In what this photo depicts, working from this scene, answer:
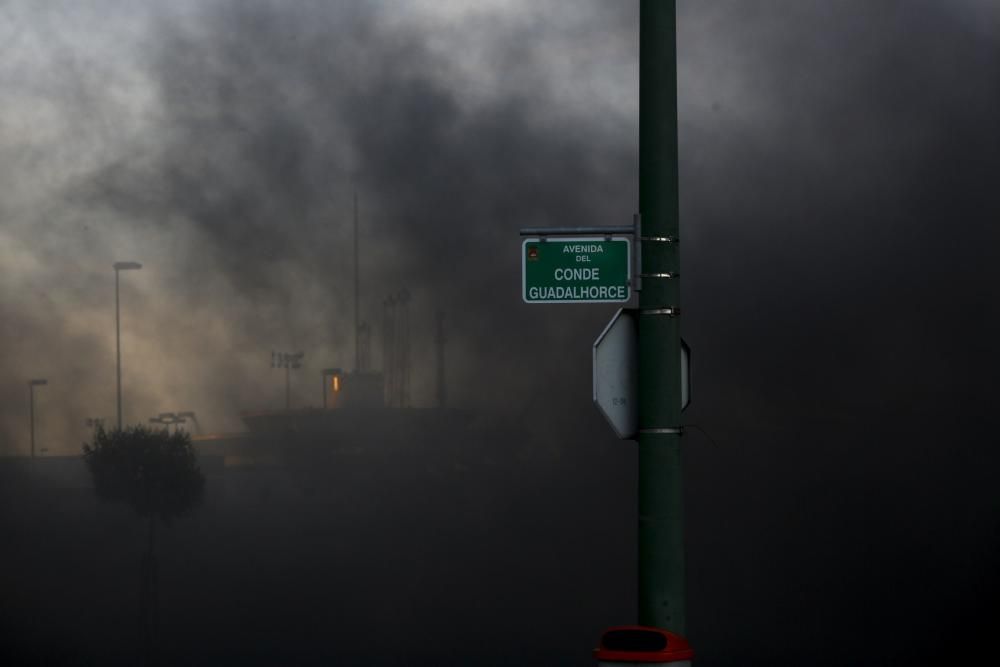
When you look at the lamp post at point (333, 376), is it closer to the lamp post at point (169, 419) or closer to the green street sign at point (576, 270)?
the lamp post at point (169, 419)

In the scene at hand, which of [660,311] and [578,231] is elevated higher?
[578,231]

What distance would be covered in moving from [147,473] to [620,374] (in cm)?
4899

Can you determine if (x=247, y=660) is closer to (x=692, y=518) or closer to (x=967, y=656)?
(x=692, y=518)

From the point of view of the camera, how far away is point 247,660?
64688 millimetres

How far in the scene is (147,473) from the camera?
2055 inches

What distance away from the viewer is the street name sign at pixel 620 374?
5570 millimetres

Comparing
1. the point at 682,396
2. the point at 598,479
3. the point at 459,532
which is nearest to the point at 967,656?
the point at 598,479

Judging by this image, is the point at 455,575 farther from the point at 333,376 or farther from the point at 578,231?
the point at 578,231

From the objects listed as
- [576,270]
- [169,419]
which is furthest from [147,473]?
[576,270]

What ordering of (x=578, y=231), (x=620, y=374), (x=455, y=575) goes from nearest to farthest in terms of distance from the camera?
(x=620, y=374) → (x=578, y=231) → (x=455, y=575)

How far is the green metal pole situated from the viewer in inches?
213

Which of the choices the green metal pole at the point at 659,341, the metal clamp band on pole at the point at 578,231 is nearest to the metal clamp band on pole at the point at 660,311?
the green metal pole at the point at 659,341

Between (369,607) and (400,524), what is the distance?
801cm

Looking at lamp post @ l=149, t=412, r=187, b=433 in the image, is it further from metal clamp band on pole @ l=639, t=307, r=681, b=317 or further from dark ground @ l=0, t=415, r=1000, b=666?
metal clamp band on pole @ l=639, t=307, r=681, b=317
